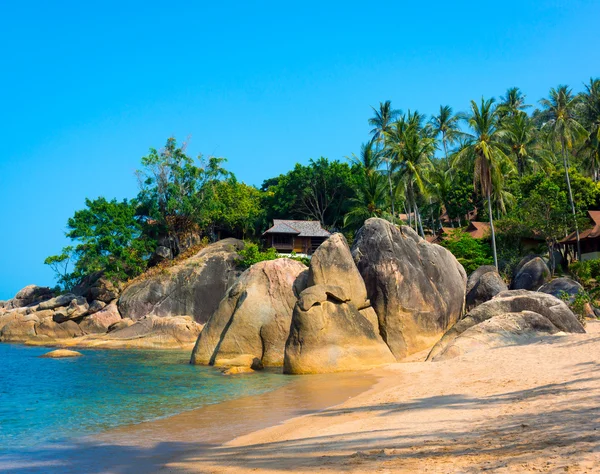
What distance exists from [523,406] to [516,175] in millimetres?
44976

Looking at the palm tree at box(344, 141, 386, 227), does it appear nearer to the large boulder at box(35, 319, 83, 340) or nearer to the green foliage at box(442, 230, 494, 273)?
the green foliage at box(442, 230, 494, 273)

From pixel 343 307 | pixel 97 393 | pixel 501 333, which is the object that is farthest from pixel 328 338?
pixel 97 393

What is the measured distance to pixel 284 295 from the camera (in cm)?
2023

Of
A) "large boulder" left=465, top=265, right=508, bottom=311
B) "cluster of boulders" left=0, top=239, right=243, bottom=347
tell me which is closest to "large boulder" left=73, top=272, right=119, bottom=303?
"cluster of boulders" left=0, top=239, right=243, bottom=347

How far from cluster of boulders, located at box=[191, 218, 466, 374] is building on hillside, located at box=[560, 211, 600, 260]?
20.5 meters

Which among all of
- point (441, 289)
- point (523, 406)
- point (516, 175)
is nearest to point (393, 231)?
point (441, 289)

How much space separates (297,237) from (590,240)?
22.4 metres

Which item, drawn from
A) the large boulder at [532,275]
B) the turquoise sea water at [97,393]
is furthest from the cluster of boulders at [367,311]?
the large boulder at [532,275]

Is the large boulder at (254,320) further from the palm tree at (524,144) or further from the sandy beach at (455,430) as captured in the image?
the palm tree at (524,144)

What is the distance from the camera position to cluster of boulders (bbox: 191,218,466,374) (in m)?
16.5

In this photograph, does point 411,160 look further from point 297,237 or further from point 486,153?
point 297,237

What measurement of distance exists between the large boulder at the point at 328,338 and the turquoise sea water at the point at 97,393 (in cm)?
97

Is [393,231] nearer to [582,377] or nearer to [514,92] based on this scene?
[582,377]

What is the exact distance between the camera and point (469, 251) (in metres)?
37.1
